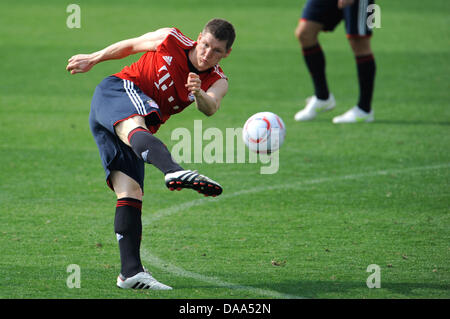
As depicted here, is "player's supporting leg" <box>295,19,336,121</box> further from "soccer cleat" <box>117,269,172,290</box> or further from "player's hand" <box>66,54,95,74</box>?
"soccer cleat" <box>117,269,172,290</box>

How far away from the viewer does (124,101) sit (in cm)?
456

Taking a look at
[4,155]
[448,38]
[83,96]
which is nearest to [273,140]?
[4,155]

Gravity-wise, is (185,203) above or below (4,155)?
below

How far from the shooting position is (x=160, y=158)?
4.13m

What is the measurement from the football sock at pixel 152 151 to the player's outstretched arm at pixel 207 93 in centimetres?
39

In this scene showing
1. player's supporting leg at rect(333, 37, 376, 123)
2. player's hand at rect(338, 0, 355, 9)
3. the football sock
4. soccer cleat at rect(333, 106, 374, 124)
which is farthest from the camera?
soccer cleat at rect(333, 106, 374, 124)

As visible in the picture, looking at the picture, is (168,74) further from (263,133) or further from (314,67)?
(314,67)

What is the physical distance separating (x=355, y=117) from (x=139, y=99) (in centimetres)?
558

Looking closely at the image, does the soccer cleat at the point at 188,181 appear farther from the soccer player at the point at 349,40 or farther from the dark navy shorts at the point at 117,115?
the soccer player at the point at 349,40

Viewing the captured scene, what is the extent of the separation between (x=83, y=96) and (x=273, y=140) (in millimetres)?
5895

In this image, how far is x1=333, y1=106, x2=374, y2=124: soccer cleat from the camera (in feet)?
31.8

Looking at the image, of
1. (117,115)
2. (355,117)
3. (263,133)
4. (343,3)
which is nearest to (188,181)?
(117,115)

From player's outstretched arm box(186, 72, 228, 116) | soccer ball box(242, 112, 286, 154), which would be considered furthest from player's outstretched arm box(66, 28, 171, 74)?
soccer ball box(242, 112, 286, 154)
